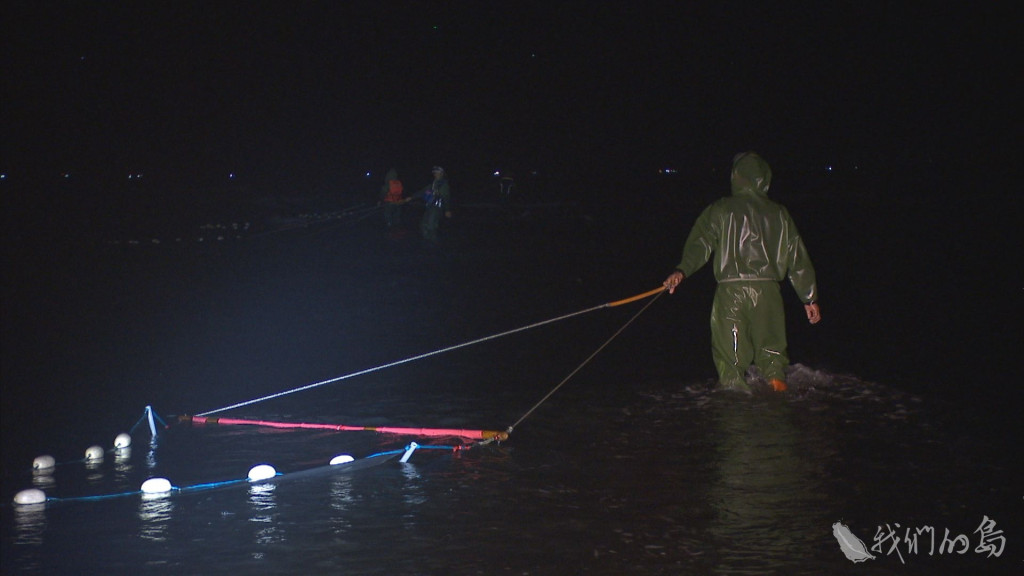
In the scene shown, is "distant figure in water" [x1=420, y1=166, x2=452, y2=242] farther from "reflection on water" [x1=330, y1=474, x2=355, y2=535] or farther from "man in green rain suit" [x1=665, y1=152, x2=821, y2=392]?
"reflection on water" [x1=330, y1=474, x2=355, y2=535]

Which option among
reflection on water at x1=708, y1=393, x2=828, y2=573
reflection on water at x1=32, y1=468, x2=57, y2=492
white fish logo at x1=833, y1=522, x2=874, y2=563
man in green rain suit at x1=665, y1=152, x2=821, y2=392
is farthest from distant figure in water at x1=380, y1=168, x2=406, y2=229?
white fish logo at x1=833, y1=522, x2=874, y2=563

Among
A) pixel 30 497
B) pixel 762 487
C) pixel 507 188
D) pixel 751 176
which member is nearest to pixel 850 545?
pixel 762 487

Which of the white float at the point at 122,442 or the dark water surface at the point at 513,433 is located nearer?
the dark water surface at the point at 513,433

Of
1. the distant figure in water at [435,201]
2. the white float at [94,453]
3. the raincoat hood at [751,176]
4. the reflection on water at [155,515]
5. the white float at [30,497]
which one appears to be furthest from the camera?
the distant figure in water at [435,201]

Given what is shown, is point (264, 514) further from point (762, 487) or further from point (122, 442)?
point (762, 487)

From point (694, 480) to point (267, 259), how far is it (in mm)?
18209

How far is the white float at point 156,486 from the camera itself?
256 inches

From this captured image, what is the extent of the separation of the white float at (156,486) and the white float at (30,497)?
573 mm

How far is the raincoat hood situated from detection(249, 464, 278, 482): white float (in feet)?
15.0

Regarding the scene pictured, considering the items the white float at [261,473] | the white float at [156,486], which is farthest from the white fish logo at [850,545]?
the white float at [156,486]

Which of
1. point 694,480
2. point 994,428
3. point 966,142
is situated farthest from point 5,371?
point 966,142

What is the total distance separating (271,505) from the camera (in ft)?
20.2

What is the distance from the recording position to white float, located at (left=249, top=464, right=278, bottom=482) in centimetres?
673

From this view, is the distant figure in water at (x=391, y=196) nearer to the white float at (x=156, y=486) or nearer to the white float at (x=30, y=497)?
the white float at (x=156, y=486)
